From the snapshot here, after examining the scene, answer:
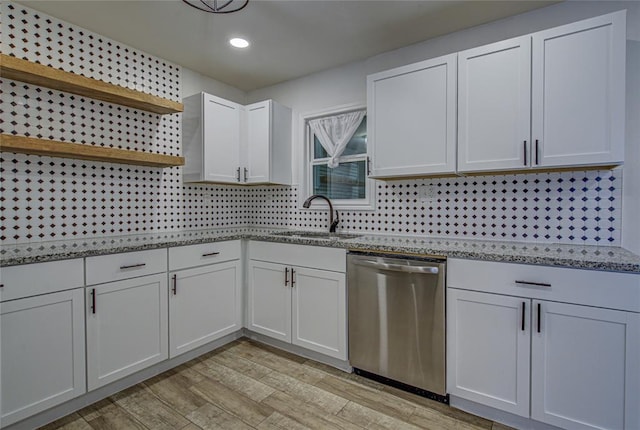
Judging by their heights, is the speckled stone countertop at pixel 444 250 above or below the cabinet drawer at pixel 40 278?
above

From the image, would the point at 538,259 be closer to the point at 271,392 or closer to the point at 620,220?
the point at 620,220

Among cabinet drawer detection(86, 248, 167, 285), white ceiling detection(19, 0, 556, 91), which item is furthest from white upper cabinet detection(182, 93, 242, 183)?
cabinet drawer detection(86, 248, 167, 285)

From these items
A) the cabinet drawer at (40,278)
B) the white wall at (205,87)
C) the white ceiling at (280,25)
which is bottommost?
the cabinet drawer at (40,278)

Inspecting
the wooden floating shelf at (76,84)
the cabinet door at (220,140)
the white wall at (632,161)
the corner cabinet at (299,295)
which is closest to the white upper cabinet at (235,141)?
the cabinet door at (220,140)

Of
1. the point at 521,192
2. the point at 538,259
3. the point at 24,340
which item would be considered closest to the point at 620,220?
the point at 521,192

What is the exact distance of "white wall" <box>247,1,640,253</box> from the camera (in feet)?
6.10

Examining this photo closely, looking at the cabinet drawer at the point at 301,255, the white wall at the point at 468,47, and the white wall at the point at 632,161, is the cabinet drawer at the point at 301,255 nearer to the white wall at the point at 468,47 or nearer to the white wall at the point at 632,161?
the white wall at the point at 468,47

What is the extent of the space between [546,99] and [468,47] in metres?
0.83

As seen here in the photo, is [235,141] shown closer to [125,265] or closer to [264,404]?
[125,265]

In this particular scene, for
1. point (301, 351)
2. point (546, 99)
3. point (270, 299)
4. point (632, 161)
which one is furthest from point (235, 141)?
point (632, 161)

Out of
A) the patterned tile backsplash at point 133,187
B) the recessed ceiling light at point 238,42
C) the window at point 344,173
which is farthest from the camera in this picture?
the window at point 344,173

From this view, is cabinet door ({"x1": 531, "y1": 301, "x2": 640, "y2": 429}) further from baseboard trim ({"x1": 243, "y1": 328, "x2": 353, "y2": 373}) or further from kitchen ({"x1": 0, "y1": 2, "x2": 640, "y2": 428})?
baseboard trim ({"x1": 243, "y1": 328, "x2": 353, "y2": 373})

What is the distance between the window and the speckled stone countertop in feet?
2.16

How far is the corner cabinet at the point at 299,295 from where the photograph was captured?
7.64 feet
